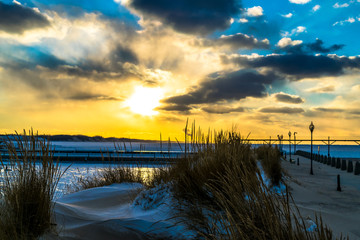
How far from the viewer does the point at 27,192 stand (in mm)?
2469

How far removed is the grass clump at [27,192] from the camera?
2.37 meters

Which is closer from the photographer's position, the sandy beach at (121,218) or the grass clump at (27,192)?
the grass clump at (27,192)

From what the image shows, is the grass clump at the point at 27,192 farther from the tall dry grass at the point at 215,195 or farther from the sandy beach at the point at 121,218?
the tall dry grass at the point at 215,195

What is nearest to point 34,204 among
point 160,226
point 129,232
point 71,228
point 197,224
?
point 71,228

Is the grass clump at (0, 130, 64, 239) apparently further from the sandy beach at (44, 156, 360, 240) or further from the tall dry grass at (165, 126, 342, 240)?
the tall dry grass at (165, 126, 342, 240)

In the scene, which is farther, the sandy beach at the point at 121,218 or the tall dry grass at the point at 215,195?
the sandy beach at the point at 121,218

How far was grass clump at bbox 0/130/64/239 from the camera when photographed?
2.37 meters

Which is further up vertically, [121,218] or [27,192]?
[27,192]

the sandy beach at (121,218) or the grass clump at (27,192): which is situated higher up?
the grass clump at (27,192)

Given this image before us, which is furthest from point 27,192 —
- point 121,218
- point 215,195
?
point 215,195

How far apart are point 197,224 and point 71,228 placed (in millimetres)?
1367

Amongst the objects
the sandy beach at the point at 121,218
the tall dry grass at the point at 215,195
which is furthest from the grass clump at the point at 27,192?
the tall dry grass at the point at 215,195

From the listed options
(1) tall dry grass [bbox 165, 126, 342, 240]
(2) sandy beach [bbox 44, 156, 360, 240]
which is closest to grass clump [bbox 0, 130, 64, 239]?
(2) sandy beach [bbox 44, 156, 360, 240]

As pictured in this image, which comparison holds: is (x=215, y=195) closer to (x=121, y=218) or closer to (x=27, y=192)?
(x=121, y=218)
